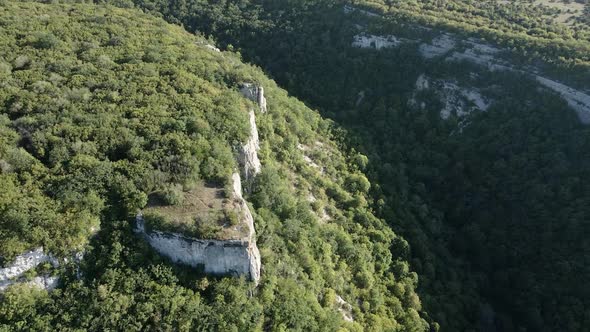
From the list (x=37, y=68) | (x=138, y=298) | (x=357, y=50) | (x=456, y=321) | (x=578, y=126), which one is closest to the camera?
(x=138, y=298)

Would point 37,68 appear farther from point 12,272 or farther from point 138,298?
point 138,298

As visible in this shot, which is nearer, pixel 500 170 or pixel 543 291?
pixel 543 291

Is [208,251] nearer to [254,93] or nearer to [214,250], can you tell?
[214,250]

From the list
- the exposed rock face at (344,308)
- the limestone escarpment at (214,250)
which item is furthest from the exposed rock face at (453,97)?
the limestone escarpment at (214,250)

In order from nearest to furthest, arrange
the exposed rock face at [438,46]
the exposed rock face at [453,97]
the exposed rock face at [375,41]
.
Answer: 1. the exposed rock face at [453,97]
2. the exposed rock face at [438,46]
3. the exposed rock face at [375,41]

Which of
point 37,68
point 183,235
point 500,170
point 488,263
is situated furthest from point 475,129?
point 37,68

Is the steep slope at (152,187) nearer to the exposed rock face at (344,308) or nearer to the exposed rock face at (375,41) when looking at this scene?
the exposed rock face at (344,308)
